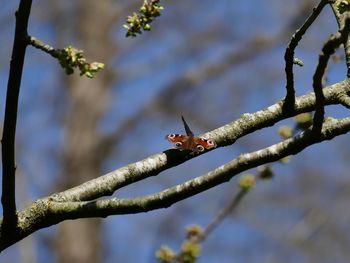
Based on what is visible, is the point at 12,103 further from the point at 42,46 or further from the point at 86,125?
the point at 86,125

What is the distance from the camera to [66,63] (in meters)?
1.49

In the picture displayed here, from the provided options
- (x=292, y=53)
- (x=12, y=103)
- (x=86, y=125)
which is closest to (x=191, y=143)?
(x=292, y=53)

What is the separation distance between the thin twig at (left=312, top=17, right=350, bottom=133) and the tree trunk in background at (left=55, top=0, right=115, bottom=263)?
20.3 feet

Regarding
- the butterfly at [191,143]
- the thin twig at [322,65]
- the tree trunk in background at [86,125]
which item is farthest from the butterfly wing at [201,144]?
the tree trunk in background at [86,125]

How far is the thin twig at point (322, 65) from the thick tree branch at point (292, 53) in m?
0.10

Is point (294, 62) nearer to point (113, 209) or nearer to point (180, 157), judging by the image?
point (180, 157)

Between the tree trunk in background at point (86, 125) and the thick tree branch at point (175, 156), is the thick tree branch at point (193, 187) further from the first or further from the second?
the tree trunk in background at point (86, 125)

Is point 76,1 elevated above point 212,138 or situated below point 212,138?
above

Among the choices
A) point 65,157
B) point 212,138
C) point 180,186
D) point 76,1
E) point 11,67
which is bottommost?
point 180,186

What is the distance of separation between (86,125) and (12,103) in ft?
23.0

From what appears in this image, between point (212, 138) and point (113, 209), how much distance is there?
291mm

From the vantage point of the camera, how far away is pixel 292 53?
5.06ft

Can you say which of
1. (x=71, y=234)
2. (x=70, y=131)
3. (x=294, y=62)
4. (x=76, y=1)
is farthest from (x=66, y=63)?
(x=76, y=1)

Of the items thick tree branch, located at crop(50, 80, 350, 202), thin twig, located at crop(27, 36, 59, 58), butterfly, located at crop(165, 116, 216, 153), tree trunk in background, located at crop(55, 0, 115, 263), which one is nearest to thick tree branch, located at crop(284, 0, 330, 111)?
thick tree branch, located at crop(50, 80, 350, 202)
